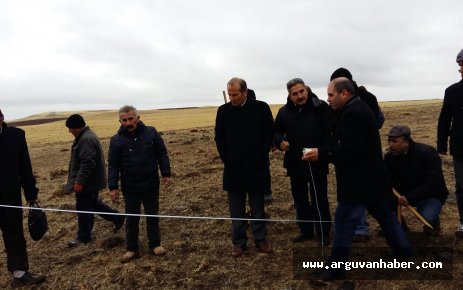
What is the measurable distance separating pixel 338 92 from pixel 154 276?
3.03 metres

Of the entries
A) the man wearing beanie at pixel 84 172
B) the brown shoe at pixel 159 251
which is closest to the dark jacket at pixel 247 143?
the brown shoe at pixel 159 251

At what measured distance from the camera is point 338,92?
13.4 feet

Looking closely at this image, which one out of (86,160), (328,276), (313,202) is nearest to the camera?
(328,276)

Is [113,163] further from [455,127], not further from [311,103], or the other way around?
[455,127]

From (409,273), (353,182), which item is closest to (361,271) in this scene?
(409,273)

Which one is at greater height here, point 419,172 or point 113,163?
point 113,163

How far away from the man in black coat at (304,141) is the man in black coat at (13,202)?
10.7ft

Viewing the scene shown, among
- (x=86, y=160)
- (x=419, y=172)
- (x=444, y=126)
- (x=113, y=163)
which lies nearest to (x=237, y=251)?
(x=113, y=163)

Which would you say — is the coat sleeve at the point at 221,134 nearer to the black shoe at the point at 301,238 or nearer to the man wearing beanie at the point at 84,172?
the black shoe at the point at 301,238

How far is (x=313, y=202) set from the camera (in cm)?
567

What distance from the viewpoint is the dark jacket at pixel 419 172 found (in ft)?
17.0

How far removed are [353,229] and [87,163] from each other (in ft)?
13.0

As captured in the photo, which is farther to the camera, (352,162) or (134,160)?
(134,160)

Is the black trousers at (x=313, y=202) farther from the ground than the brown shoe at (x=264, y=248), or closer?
farther from the ground
